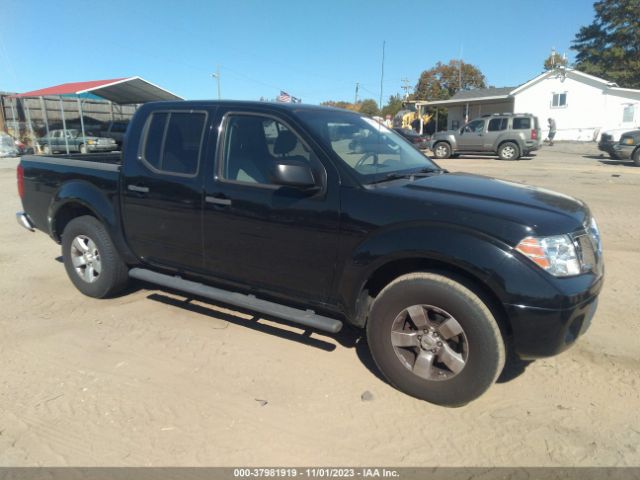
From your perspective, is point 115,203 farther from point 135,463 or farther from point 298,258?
point 135,463

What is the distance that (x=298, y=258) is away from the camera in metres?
3.49

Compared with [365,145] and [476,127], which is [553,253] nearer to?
[365,145]

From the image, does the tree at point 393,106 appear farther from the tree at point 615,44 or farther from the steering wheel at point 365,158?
the steering wheel at point 365,158

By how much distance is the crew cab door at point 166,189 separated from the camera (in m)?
3.99

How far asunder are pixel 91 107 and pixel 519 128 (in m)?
29.8

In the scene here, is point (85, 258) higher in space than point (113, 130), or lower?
lower

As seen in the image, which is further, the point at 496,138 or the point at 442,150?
the point at 442,150

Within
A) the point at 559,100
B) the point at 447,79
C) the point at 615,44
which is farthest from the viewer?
the point at 447,79

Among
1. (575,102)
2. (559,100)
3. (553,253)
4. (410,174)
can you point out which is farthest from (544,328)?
(559,100)

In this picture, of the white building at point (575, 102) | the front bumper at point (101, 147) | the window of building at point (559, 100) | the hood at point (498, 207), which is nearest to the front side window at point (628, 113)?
the white building at point (575, 102)

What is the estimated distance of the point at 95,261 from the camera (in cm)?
485

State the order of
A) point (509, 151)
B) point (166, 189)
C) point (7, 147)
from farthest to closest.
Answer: point (7, 147) → point (509, 151) → point (166, 189)

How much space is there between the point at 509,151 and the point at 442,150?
3001 mm

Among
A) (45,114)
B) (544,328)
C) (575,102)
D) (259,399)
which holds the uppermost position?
(575,102)
